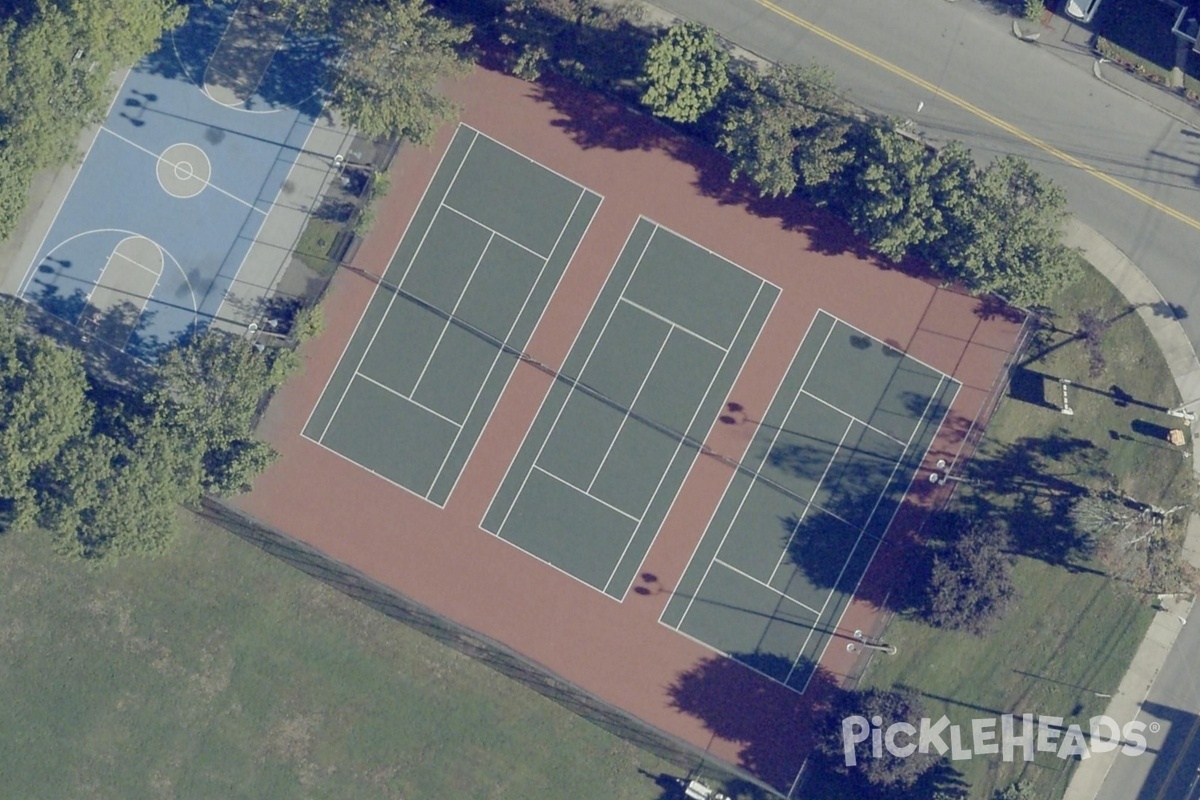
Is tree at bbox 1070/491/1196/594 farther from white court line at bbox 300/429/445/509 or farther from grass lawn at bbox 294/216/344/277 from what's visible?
grass lawn at bbox 294/216/344/277

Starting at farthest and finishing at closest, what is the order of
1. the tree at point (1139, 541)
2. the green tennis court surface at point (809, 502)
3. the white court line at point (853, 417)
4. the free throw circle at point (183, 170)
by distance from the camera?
the free throw circle at point (183, 170) → the white court line at point (853, 417) → the green tennis court surface at point (809, 502) → the tree at point (1139, 541)

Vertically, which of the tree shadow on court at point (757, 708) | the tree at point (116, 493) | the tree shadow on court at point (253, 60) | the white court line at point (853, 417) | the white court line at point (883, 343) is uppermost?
the white court line at point (883, 343)

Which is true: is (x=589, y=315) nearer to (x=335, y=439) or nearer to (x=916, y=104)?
(x=335, y=439)

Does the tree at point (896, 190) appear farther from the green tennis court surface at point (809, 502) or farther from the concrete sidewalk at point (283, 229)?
the concrete sidewalk at point (283, 229)

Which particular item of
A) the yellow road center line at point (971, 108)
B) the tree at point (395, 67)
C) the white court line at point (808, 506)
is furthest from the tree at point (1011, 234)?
the tree at point (395, 67)

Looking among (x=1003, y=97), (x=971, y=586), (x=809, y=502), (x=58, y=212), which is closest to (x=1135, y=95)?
(x=1003, y=97)

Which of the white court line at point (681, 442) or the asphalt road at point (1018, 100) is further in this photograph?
the asphalt road at point (1018, 100)
